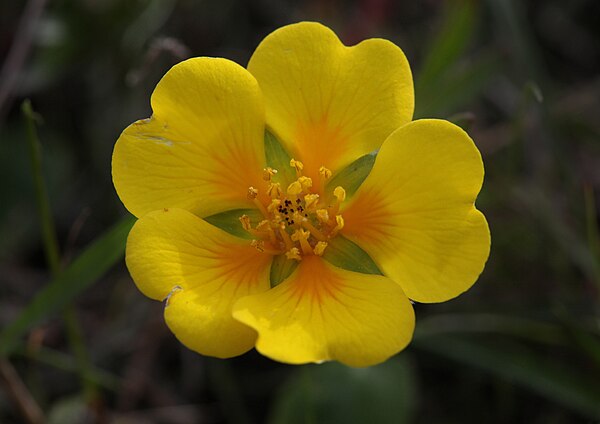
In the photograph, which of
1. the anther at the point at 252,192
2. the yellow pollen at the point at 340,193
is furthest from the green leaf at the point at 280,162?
the yellow pollen at the point at 340,193

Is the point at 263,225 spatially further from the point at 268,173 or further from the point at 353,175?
the point at 353,175

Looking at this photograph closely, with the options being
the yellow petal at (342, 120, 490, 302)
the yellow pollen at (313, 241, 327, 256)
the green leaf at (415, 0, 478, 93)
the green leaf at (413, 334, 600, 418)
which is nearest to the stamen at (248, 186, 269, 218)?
the yellow pollen at (313, 241, 327, 256)

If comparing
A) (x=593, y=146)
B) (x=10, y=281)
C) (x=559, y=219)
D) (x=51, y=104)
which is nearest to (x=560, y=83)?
(x=593, y=146)

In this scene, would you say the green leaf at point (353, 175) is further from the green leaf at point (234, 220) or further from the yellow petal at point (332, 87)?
the green leaf at point (234, 220)

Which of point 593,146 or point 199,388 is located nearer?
point 199,388

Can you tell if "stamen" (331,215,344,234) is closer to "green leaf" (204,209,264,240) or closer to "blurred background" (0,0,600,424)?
"green leaf" (204,209,264,240)

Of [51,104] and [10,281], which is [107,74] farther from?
[10,281]
